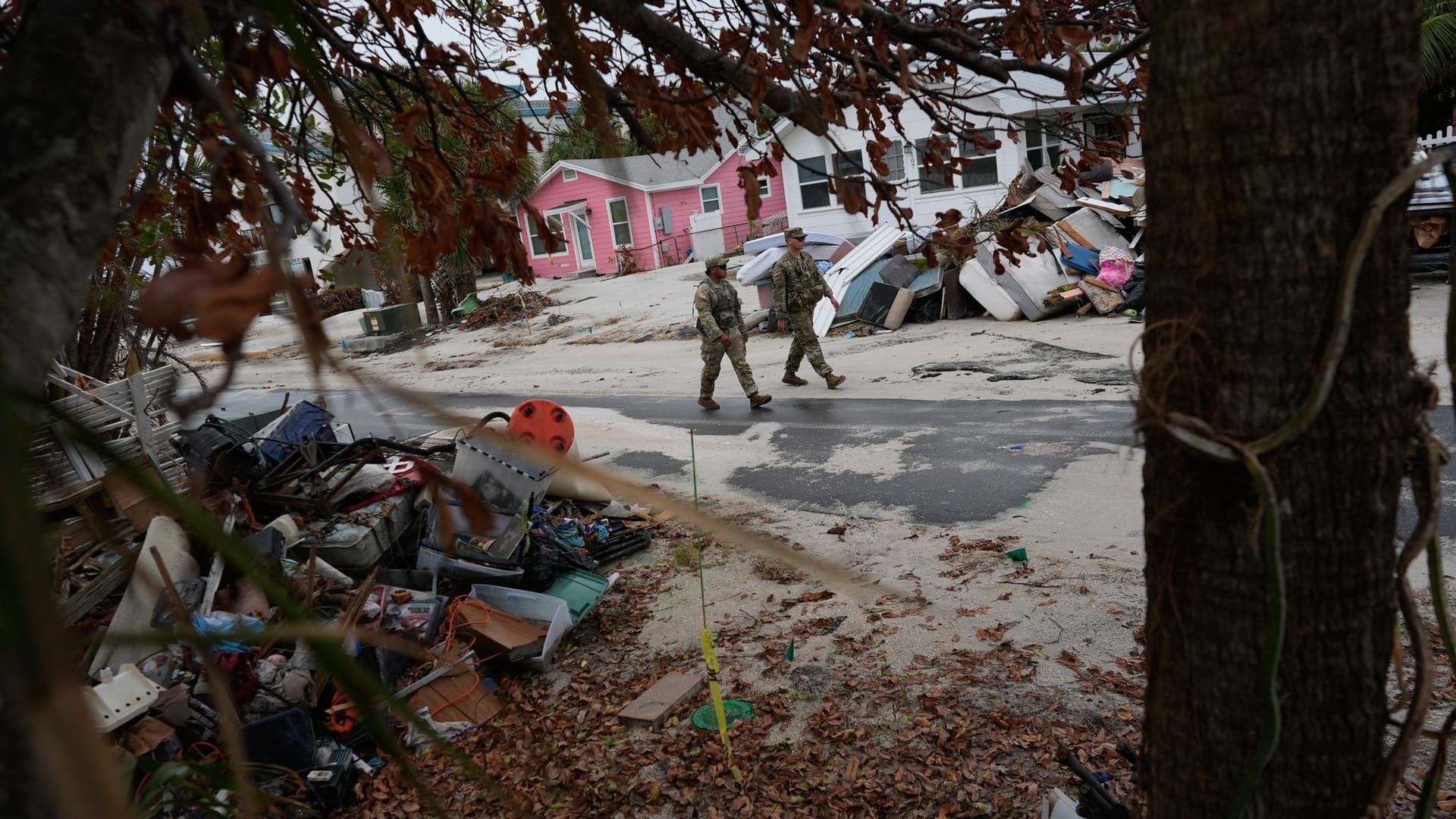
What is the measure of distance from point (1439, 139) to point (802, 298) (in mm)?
11765

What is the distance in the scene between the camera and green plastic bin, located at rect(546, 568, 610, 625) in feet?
19.9

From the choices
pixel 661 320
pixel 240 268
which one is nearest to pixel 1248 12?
pixel 240 268

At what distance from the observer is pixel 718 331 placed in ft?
38.6

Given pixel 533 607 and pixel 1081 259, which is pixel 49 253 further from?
pixel 1081 259

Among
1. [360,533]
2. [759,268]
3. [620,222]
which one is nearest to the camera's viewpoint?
[360,533]

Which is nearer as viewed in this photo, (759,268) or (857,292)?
(857,292)

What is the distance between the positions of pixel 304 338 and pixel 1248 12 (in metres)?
1.27

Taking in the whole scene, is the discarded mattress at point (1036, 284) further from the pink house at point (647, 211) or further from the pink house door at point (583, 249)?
the pink house door at point (583, 249)

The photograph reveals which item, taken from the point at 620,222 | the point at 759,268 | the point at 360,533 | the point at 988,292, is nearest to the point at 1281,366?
the point at 360,533

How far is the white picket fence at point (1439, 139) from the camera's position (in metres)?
14.6

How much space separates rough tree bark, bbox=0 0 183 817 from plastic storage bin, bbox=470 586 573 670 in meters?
4.72

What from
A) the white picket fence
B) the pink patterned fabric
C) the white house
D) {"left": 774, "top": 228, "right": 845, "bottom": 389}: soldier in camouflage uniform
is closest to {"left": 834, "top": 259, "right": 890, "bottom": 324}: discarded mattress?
the pink patterned fabric

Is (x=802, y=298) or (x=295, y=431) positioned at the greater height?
(x=802, y=298)

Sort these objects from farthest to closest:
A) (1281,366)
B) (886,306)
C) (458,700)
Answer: (886,306), (458,700), (1281,366)
